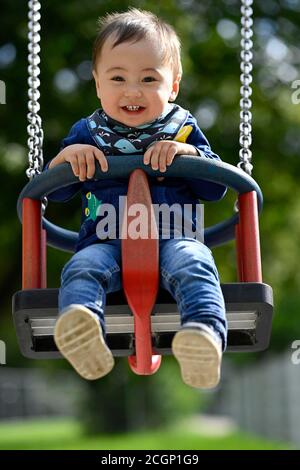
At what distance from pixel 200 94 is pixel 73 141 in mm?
7851

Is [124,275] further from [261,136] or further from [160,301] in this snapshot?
[261,136]

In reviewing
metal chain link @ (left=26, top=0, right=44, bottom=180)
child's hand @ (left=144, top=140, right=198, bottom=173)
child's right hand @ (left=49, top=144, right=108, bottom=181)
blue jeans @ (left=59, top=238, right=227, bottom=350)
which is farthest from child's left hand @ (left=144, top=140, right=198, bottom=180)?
metal chain link @ (left=26, top=0, right=44, bottom=180)

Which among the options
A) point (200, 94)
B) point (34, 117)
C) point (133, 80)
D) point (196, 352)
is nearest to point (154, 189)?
point (133, 80)

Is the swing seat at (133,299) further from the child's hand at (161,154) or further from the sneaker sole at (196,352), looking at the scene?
the sneaker sole at (196,352)

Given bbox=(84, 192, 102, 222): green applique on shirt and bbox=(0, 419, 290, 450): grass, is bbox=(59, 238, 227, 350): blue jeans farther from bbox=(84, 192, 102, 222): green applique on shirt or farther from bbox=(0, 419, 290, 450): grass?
bbox=(0, 419, 290, 450): grass

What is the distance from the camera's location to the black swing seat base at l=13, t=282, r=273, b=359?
2.98m

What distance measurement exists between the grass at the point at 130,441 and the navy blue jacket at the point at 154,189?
15.2m

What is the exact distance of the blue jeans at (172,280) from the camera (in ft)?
9.12

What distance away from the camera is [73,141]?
133 inches

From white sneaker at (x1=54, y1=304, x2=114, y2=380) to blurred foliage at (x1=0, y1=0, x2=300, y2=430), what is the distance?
7.42 m

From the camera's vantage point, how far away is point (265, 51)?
1112 cm

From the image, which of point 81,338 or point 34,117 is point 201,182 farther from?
point 81,338

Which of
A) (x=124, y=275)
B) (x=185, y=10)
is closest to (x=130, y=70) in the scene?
(x=124, y=275)

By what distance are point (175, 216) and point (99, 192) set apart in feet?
0.98
